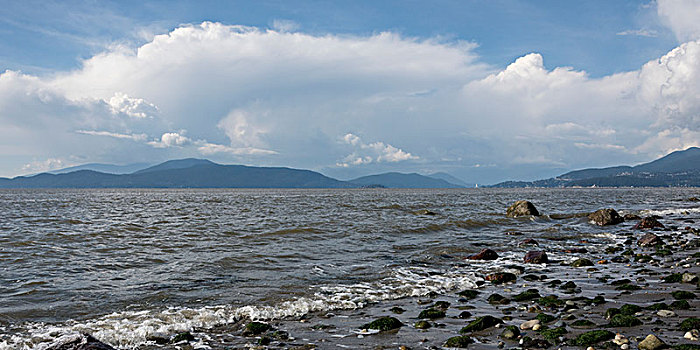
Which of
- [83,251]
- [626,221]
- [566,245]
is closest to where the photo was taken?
[83,251]

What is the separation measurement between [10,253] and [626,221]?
40.2m

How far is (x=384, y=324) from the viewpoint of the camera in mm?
8625

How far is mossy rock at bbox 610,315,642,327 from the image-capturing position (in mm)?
7846

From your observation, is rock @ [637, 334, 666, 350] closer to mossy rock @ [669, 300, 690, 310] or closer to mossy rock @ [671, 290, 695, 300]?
mossy rock @ [669, 300, 690, 310]

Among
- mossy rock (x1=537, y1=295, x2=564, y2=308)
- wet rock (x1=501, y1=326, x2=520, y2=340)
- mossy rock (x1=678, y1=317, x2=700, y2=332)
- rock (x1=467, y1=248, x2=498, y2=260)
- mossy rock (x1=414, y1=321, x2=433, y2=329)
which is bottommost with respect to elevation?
rock (x1=467, y1=248, x2=498, y2=260)

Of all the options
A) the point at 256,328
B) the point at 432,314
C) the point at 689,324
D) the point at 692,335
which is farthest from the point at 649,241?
the point at 256,328

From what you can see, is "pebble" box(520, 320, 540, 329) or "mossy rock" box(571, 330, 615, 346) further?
"pebble" box(520, 320, 540, 329)

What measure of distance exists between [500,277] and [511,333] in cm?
618

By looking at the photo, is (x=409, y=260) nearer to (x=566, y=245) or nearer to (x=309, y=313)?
(x=309, y=313)

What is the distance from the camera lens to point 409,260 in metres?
17.6

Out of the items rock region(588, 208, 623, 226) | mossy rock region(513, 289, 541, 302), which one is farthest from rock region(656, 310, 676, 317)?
rock region(588, 208, 623, 226)

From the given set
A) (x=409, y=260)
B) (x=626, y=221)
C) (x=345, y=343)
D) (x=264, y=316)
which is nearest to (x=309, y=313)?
(x=264, y=316)

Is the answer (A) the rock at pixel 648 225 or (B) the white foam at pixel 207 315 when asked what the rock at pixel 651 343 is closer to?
(B) the white foam at pixel 207 315

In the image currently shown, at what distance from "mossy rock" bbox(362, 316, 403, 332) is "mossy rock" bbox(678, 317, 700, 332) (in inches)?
195
